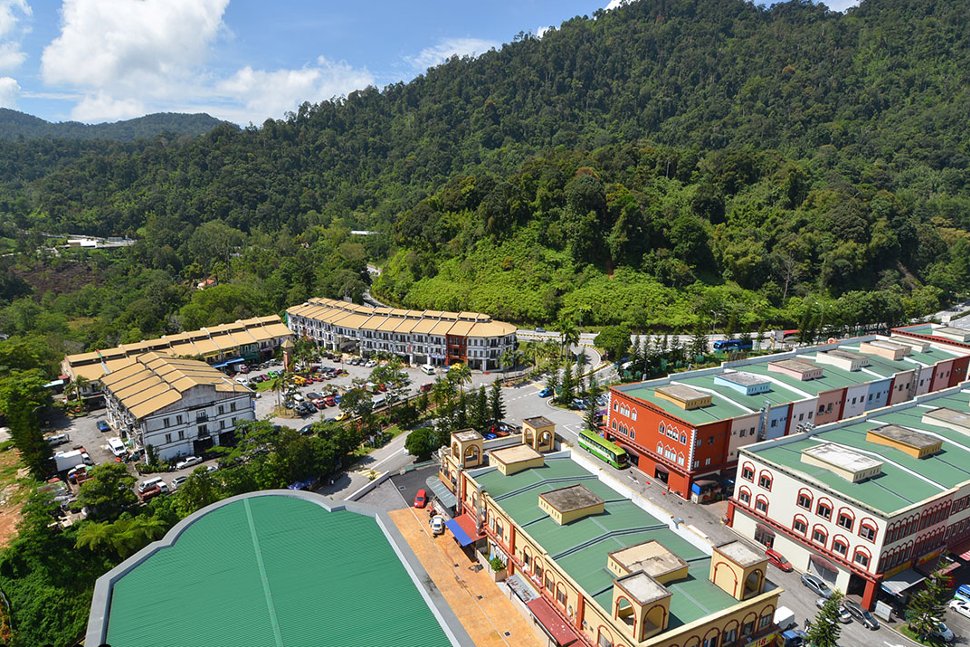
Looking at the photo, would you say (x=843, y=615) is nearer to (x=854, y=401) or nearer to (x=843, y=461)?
(x=843, y=461)

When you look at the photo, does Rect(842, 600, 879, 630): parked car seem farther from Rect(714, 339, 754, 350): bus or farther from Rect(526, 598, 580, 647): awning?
Rect(714, 339, 754, 350): bus

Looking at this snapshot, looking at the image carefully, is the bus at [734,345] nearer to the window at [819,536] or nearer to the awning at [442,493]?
the window at [819,536]

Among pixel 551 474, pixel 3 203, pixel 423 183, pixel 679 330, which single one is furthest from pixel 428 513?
pixel 3 203

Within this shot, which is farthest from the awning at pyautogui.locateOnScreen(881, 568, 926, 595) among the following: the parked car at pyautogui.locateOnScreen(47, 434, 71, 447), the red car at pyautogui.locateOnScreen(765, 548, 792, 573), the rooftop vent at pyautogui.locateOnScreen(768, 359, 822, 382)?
the parked car at pyautogui.locateOnScreen(47, 434, 71, 447)

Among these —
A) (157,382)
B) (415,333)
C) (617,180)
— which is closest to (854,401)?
(415,333)

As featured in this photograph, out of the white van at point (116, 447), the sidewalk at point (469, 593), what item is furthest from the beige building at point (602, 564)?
the white van at point (116, 447)

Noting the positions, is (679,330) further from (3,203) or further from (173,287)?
(3,203)
